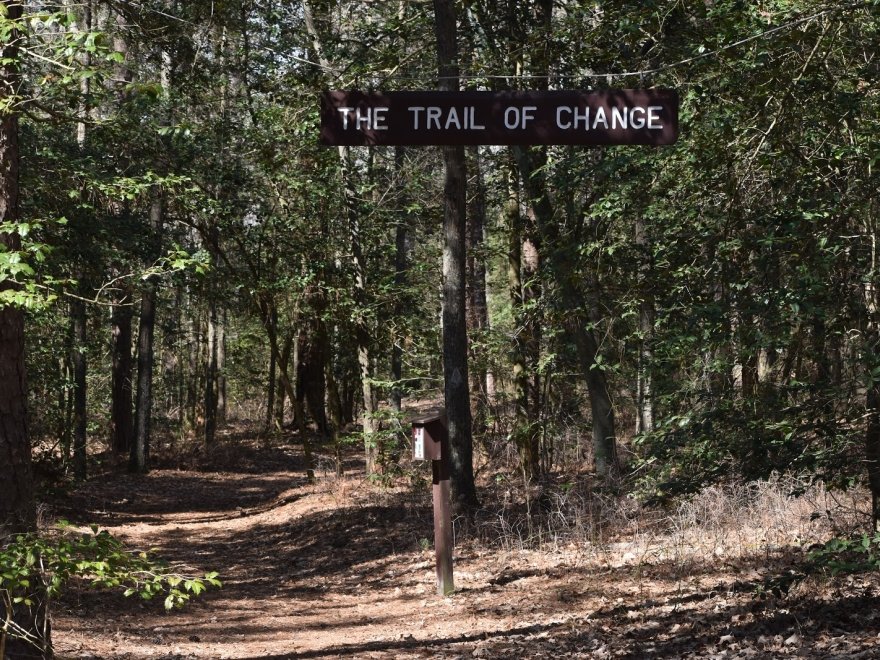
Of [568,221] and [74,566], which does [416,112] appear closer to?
[74,566]

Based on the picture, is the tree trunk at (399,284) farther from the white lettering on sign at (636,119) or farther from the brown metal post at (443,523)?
the white lettering on sign at (636,119)

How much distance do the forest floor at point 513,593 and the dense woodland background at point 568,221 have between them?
0.94m

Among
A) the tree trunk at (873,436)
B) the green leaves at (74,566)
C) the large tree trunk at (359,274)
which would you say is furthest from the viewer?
the large tree trunk at (359,274)

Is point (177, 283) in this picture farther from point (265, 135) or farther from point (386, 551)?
point (386, 551)

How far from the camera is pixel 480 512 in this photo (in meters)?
11.9

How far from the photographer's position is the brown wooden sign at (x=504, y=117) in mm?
4824

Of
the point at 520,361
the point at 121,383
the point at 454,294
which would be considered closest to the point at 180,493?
the point at 121,383

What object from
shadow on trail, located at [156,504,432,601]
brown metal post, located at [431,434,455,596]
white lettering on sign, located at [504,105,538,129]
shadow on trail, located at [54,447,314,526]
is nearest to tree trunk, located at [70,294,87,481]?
shadow on trail, located at [54,447,314,526]

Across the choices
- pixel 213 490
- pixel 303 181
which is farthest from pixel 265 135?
pixel 213 490

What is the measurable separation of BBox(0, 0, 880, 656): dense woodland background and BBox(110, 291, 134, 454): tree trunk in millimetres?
2552

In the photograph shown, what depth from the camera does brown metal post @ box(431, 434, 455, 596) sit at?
891 centimetres

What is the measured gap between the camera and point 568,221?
→ 893cm

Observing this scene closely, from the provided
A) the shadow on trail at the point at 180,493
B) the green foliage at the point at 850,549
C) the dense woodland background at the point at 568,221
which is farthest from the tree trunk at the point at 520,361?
the green foliage at the point at 850,549

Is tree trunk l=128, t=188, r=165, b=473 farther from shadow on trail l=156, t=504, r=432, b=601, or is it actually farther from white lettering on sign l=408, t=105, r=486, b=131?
white lettering on sign l=408, t=105, r=486, b=131
